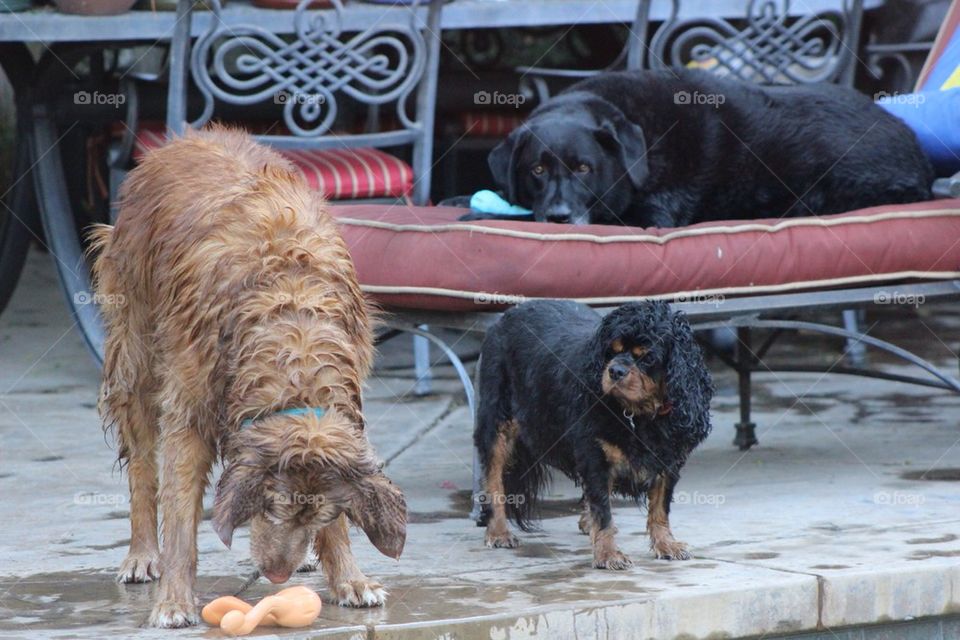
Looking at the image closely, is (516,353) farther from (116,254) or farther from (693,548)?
(116,254)

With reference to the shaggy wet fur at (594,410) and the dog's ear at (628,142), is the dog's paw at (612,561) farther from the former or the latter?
the dog's ear at (628,142)

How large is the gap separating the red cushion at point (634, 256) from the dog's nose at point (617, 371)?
961 millimetres

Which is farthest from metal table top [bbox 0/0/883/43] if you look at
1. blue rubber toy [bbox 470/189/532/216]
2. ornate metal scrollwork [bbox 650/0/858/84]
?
blue rubber toy [bbox 470/189/532/216]

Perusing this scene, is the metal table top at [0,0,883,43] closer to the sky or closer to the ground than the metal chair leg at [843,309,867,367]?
closer to the sky

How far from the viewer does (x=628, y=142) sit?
614 cm

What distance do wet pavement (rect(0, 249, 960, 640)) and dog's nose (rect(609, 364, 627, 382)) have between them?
581mm

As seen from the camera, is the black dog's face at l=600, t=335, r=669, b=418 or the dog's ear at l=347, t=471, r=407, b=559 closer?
the dog's ear at l=347, t=471, r=407, b=559

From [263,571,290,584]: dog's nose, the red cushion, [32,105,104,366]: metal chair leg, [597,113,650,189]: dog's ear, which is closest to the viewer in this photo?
[263,571,290,584]: dog's nose

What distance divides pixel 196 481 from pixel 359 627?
0.60 m

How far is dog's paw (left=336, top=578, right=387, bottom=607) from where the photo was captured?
4.05 metres

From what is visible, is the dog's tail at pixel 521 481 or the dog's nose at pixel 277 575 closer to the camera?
the dog's nose at pixel 277 575

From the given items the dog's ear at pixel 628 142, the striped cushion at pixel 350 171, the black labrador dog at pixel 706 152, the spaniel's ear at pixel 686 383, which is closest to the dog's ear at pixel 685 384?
the spaniel's ear at pixel 686 383

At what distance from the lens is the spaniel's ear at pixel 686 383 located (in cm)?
436

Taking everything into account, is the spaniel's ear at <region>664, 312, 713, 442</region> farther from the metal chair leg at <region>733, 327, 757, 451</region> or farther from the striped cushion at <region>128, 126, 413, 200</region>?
the striped cushion at <region>128, 126, 413, 200</region>
